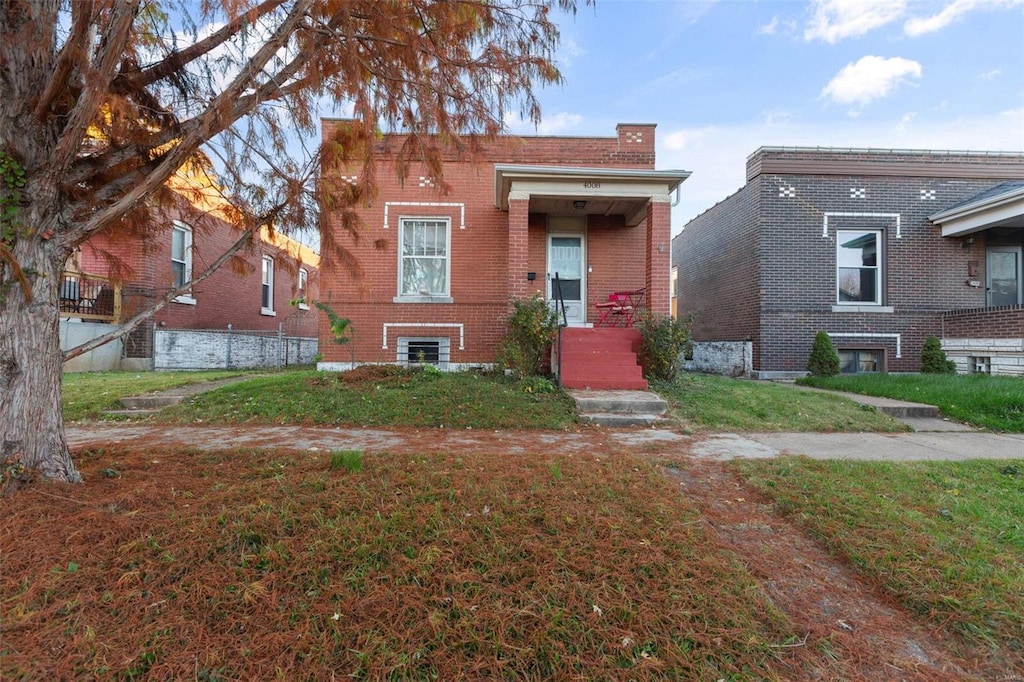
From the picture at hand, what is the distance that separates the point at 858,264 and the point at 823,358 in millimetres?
2718

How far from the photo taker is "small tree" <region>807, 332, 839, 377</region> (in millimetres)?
9711

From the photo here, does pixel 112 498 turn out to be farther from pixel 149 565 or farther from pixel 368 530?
pixel 368 530

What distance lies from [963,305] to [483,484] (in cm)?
1304

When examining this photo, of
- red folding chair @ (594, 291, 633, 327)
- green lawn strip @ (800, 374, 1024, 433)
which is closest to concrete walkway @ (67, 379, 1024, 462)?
green lawn strip @ (800, 374, 1024, 433)

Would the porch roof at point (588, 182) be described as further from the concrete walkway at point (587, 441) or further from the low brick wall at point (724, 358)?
the low brick wall at point (724, 358)

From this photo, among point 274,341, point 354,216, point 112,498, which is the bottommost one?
point 112,498

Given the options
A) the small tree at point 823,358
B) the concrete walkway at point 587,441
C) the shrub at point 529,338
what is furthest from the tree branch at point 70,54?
the small tree at point 823,358

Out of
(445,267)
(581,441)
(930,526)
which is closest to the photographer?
(930,526)

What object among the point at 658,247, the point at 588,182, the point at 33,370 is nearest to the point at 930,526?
the point at 33,370

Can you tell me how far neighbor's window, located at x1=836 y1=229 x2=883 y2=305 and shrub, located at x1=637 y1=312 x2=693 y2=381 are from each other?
5.87 m

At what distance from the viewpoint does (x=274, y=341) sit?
14.6 meters

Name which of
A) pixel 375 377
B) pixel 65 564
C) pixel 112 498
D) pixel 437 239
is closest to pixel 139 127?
pixel 112 498

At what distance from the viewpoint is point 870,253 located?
10.6 meters

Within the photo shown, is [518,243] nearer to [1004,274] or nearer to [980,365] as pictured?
[980,365]
